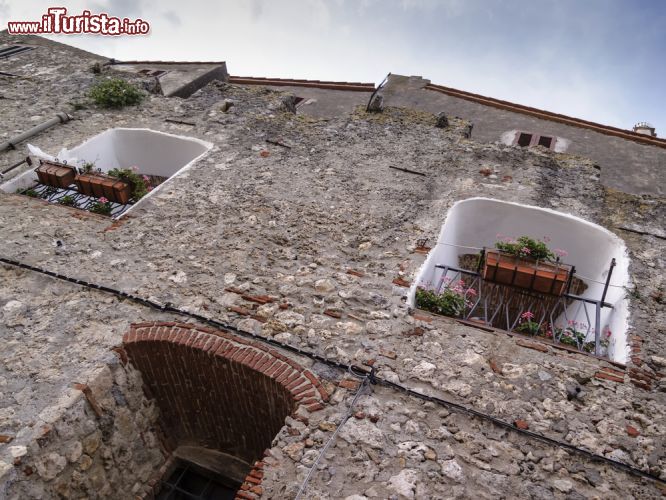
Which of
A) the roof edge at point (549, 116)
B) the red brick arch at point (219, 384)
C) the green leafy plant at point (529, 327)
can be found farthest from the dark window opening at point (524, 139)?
the red brick arch at point (219, 384)

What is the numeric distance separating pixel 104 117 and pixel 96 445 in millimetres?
6199

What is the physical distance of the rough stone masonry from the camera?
12.5 ft

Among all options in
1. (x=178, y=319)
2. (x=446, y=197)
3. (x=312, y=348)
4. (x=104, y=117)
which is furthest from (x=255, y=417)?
(x=104, y=117)

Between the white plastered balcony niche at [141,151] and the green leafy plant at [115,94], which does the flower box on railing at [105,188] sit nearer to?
the white plastered balcony niche at [141,151]

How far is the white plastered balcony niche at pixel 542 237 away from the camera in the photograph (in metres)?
5.89

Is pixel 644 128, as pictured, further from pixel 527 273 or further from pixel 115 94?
pixel 115 94

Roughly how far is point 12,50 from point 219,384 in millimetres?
10841

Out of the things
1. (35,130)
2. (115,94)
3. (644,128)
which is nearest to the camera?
(35,130)

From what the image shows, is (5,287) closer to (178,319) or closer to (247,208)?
(178,319)

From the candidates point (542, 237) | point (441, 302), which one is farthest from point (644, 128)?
point (441, 302)

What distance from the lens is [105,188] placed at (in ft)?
22.6

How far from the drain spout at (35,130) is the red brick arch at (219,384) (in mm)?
4865

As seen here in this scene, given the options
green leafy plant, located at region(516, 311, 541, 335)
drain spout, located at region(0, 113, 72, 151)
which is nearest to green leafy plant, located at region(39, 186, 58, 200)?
drain spout, located at region(0, 113, 72, 151)

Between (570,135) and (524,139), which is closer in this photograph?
(524,139)
